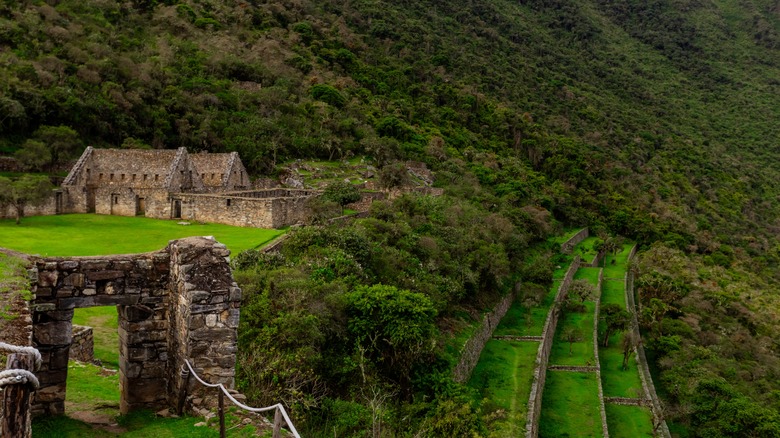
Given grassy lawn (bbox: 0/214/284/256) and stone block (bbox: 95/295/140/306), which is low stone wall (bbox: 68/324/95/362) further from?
grassy lawn (bbox: 0/214/284/256)

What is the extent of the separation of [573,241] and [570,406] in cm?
3774

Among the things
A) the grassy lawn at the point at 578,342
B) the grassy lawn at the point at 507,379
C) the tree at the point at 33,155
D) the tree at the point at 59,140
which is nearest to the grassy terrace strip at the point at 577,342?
the grassy lawn at the point at 578,342

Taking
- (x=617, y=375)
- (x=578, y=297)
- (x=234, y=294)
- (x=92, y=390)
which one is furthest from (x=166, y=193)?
(x=578, y=297)

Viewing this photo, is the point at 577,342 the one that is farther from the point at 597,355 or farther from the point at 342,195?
the point at 342,195

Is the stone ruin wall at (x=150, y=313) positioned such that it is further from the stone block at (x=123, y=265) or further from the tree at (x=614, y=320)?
the tree at (x=614, y=320)

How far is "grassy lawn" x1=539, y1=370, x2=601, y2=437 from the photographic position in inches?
1085

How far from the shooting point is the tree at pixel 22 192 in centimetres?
2738

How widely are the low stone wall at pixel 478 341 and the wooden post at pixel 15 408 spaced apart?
2012 cm

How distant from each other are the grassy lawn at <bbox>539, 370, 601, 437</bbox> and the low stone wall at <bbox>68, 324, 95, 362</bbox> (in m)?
20.5

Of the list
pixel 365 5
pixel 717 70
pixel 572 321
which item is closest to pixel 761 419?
pixel 572 321

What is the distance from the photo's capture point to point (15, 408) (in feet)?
18.5

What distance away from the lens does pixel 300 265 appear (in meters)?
20.4

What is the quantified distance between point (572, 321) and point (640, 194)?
50.7 m

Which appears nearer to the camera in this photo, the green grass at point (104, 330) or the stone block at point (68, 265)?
the stone block at point (68, 265)
